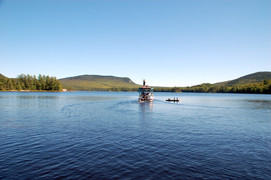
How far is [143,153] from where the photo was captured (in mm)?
14742

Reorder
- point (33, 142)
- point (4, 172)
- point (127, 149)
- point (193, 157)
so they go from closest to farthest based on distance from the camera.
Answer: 1. point (4, 172)
2. point (193, 157)
3. point (127, 149)
4. point (33, 142)

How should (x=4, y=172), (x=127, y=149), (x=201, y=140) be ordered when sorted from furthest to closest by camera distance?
1. (x=201, y=140)
2. (x=127, y=149)
3. (x=4, y=172)

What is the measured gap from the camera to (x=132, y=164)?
40.9ft

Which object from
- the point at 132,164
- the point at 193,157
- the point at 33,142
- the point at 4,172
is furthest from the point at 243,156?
the point at 33,142

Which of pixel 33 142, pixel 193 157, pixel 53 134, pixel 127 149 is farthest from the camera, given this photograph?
pixel 53 134

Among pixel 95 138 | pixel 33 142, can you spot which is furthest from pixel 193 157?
pixel 33 142

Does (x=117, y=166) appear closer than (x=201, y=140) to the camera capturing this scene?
Yes

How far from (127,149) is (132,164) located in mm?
3322

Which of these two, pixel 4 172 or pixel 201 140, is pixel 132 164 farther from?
pixel 201 140

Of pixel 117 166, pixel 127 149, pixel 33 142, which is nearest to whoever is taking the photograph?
pixel 117 166

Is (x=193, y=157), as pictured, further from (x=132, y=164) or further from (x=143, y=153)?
(x=132, y=164)

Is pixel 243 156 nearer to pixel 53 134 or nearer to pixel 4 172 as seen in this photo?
pixel 4 172

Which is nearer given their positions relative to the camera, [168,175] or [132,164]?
[168,175]

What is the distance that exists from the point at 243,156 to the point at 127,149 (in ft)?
32.7
